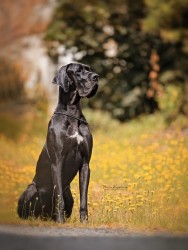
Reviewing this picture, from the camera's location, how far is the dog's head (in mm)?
2701

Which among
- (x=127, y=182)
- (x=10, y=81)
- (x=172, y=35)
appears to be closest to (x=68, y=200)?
(x=127, y=182)

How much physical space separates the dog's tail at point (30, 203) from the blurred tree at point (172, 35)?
2717mm

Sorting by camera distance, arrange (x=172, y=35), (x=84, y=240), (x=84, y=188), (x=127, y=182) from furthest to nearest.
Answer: (x=172, y=35)
(x=127, y=182)
(x=84, y=188)
(x=84, y=240)

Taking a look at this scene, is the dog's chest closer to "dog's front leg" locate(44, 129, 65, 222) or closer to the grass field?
"dog's front leg" locate(44, 129, 65, 222)

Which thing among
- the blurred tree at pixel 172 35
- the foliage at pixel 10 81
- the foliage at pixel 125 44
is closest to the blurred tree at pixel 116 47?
the foliage at pixel 125 44

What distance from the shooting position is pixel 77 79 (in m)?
2.72

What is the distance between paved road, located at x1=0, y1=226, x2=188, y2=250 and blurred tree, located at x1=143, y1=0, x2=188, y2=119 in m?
2.75

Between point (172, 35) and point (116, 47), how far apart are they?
1.80 ft

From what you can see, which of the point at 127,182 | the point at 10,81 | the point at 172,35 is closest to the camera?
the point at 127,182

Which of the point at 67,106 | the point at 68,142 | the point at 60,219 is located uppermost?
the point at 67,106

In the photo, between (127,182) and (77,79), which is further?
(127,182)

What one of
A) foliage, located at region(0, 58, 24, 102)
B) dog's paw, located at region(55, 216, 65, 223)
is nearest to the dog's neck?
dog's paw, located at region(55, 216, 65, 223)

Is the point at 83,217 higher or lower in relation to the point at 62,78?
lower

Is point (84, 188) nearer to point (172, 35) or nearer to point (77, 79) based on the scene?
point (77, 79)
